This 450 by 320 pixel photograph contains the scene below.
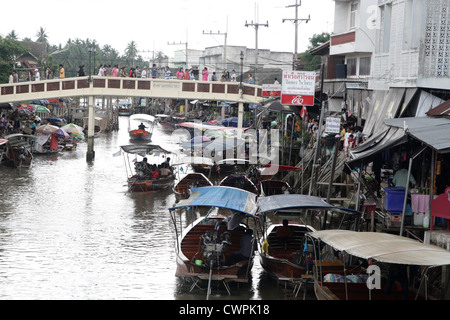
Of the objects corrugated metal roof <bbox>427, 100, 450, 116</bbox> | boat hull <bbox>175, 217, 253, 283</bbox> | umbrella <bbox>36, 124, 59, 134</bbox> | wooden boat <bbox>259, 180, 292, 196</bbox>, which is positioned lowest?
boat hull <bbox>175, 217, 253, 283</bbox>

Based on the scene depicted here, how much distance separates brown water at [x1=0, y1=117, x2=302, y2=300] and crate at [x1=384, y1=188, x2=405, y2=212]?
9.41 ft

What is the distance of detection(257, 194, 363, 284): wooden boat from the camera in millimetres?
12477

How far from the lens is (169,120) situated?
5722cm

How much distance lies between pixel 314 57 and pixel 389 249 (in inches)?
1397

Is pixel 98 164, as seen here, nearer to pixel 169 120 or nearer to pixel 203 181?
pixel 203 181

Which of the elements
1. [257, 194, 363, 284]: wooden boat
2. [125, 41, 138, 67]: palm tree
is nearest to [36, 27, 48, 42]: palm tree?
[125, 41, 138, 67]: palm tree

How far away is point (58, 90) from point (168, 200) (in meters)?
11.1

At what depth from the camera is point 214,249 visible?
12289mm

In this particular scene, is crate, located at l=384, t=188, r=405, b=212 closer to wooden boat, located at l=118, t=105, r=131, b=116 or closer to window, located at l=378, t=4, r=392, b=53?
window, located at l=378, t=4, r=392, b=53

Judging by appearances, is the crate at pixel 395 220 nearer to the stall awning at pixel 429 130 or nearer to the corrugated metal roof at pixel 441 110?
the stall awning at pixel 429 130

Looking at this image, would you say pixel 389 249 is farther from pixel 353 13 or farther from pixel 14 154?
pixel 14 154

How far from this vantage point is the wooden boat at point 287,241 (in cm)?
1248

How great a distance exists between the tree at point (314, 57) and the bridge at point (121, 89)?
37.8 ft
